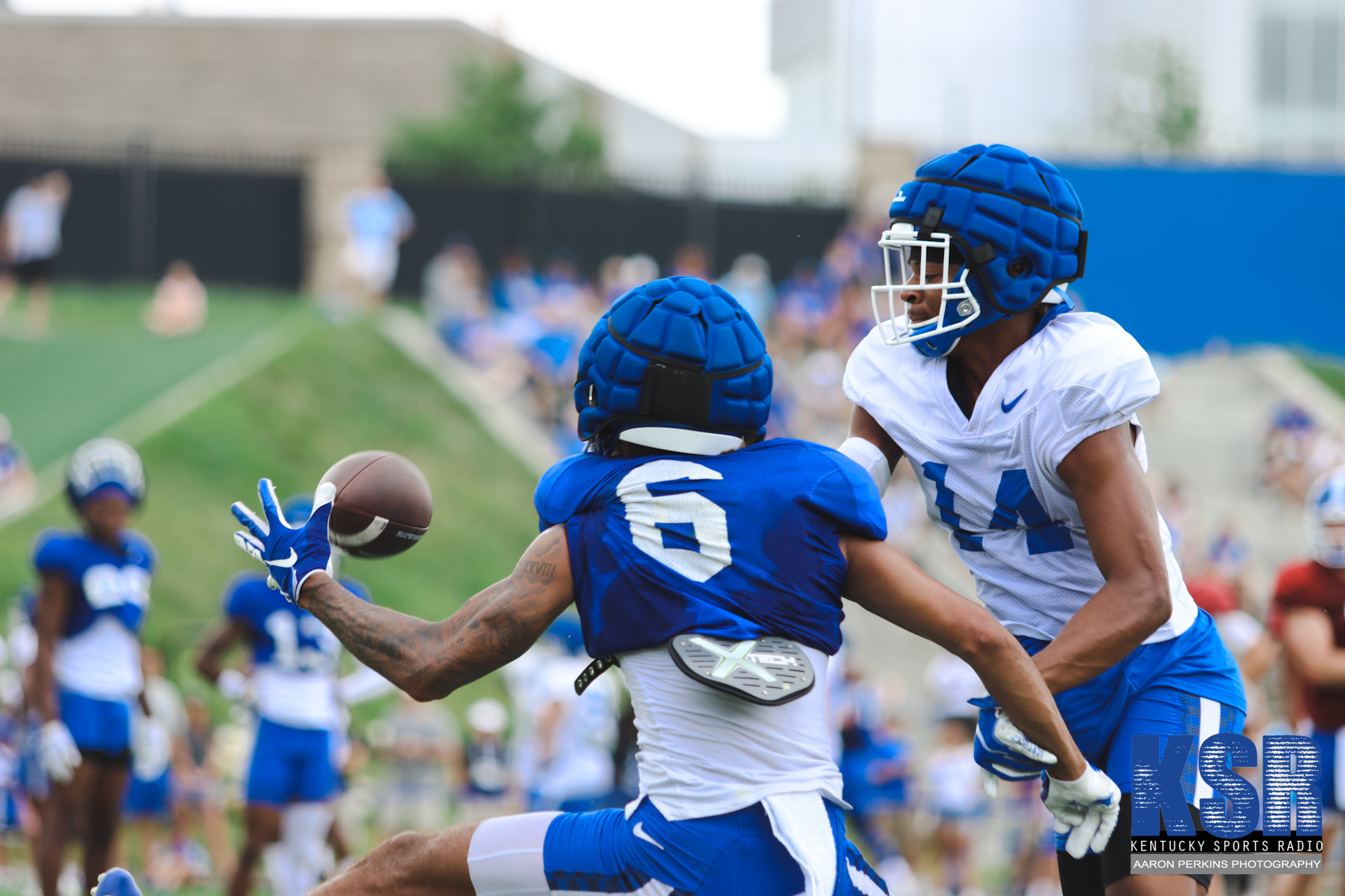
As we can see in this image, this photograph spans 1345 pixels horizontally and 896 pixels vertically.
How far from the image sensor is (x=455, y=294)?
55.6 ft

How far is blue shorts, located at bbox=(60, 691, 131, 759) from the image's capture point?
652 centimetres

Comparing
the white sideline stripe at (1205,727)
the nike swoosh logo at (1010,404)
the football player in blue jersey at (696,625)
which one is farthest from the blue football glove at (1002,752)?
the nike swoosh logo at (1010,404)

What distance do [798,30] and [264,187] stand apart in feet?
77.7

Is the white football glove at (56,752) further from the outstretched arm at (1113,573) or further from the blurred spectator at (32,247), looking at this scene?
the blurred spectator at (32,247)

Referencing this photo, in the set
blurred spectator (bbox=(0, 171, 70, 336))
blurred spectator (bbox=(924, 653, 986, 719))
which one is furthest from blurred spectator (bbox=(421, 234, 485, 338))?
blurred spectator (bbox=(924, 653, 986, 719))

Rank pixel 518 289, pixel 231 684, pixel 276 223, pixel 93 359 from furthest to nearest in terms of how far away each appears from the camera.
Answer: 1. pixel 276 223
2. pixel 518 289
3. pixel 93 359
4. pixel 231 684

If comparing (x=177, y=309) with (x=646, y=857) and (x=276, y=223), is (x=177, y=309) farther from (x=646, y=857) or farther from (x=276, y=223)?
(x=646, y=857)

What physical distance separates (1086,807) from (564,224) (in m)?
17.3

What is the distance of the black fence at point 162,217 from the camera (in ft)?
62.0

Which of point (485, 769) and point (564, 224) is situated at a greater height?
point (564, 224)

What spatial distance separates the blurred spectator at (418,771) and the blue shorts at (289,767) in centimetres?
300

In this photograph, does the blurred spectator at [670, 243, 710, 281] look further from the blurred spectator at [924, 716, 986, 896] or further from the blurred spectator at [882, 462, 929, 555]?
the blurred spectator at [924, 716, 986, 896]

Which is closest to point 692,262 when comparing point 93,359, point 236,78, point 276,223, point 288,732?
point 93,359

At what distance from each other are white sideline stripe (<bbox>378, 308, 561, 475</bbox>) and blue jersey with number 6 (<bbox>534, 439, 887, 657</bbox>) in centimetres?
1211
